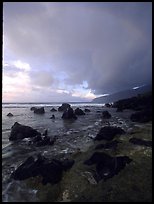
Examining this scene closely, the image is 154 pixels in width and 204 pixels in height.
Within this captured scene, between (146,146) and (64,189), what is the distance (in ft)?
24.5

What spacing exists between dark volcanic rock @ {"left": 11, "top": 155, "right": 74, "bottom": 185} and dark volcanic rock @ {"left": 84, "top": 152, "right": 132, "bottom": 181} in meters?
1.58

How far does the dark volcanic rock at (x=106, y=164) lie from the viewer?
11222 millimetres

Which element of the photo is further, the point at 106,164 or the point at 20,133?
the point at 20,133

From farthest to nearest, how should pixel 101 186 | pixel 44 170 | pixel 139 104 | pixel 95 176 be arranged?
pixel 139 104 → pixel 44 170 → pixel 95 176 → pixel 101 186

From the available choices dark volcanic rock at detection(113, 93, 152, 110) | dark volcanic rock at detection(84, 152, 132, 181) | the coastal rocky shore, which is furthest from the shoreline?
dark volcanic rock at detection(113, 93, 152, 110)

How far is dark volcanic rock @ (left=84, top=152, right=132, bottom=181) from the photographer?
11222mm

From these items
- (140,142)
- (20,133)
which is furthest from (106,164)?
(20,133)

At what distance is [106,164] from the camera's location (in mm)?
12227

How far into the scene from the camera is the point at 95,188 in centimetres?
1004

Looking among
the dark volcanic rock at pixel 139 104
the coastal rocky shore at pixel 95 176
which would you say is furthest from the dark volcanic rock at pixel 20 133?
the dark volcanic rock at pixel 139 104

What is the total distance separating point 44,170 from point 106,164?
3.51 metres

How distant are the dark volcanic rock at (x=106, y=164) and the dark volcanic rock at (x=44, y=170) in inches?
62.3

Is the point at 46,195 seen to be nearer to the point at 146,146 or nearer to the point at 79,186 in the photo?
the point at 79,186

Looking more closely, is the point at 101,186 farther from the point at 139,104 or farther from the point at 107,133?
the point at 139,104
